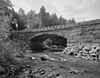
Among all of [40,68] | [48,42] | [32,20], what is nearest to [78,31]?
[40,68]

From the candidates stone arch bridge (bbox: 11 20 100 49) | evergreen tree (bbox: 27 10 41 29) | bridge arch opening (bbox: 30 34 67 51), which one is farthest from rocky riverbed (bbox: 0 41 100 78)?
evergreen tree (bbox: 27 10 41 29)

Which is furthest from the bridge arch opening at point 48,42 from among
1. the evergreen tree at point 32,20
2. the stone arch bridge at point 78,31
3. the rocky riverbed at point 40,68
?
the rocky riverbed at point 40,68

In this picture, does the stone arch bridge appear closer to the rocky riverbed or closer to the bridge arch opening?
the rocky riverbed

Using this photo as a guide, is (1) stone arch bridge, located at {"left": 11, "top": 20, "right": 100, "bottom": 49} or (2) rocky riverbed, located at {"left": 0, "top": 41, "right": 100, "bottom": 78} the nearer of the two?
(2) rocky riverbed, located at {"left": 0, "top": 41, "right": 100, "bottom": 78}

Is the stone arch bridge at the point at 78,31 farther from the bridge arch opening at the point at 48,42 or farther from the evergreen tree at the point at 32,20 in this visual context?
the evergreen tree at the point at 32,20

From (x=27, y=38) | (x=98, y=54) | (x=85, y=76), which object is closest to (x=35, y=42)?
(x=27, y=38)

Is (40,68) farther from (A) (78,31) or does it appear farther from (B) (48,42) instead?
(B) (48,42)

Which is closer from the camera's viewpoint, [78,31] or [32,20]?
[78,31]

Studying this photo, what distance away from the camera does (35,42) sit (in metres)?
31.5

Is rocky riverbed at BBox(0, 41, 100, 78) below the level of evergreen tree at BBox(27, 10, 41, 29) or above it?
below

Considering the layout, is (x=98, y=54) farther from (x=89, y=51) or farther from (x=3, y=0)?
(x=3, y=0)

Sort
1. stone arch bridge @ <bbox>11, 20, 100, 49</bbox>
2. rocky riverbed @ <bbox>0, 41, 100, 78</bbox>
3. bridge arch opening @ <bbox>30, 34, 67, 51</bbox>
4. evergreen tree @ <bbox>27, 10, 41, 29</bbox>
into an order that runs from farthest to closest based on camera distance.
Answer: evergreen tree @ <bbox>27, 10, 41, 29</bbox>, bridge arch opening @ <bbox>30, 34, 67, 51</bbox>, stone arch bridge @ <bbox>11, 20, 100, 49</bbox>, rocky riverbed @ <bbox>0, 41, 100, 78</bbox>

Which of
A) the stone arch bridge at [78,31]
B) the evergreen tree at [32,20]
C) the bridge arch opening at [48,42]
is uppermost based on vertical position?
the evergreen tree at [32,20]

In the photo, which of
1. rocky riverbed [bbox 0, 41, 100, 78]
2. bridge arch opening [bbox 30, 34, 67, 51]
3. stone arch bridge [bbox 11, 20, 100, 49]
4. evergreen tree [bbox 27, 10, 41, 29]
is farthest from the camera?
evergreen tree [bbox 27, 10, 41, 29]
